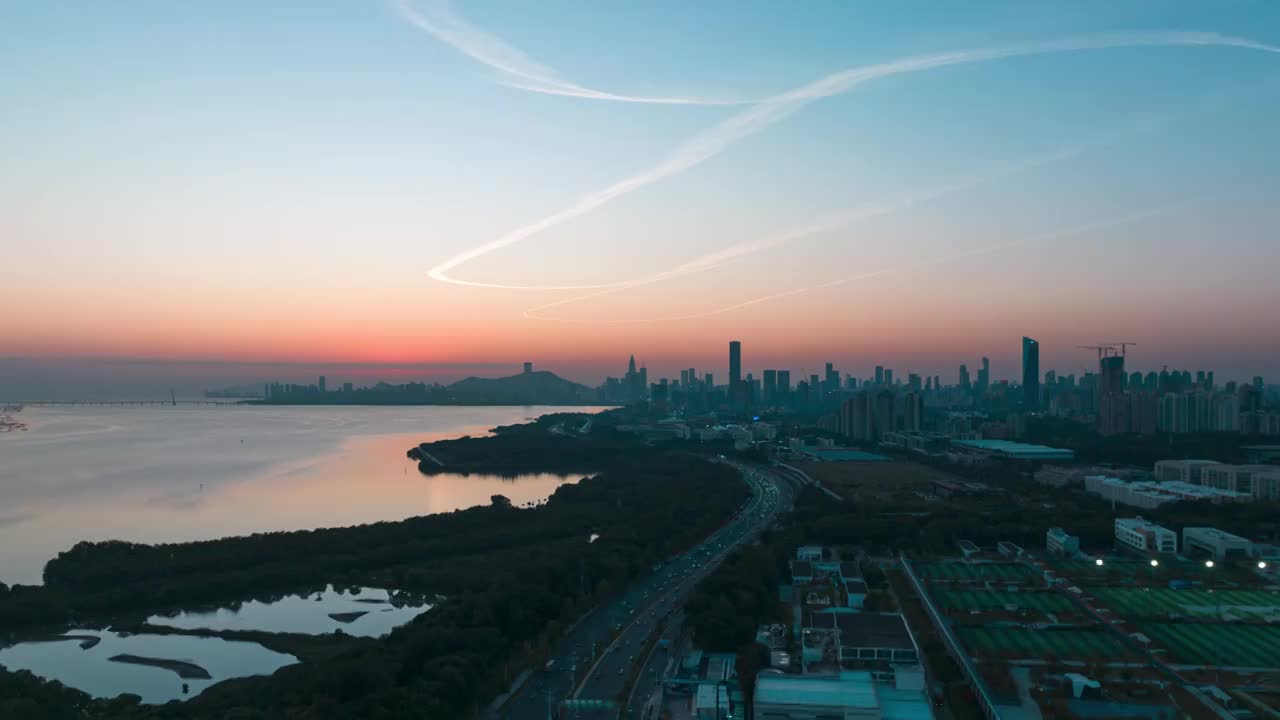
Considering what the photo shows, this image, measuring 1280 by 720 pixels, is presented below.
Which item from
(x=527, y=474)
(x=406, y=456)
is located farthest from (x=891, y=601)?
(x=406, y=456)

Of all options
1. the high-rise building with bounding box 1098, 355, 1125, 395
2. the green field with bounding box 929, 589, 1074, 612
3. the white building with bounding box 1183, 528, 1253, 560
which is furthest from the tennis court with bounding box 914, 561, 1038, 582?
the high-rise building with bounding box 1098, 355, 1125, 395

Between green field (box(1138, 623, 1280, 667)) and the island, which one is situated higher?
green field (box(1138, 623, 1280, 667))

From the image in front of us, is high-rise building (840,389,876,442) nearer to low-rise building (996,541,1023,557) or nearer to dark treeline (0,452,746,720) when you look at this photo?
dark treeline (0,452,746,720)

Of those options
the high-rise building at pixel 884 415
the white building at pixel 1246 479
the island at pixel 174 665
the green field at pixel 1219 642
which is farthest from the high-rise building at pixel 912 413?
the island at pixel 174 665

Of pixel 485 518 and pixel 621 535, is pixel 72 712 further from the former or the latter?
pixel 485 518

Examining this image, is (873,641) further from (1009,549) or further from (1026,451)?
(1026,451)
